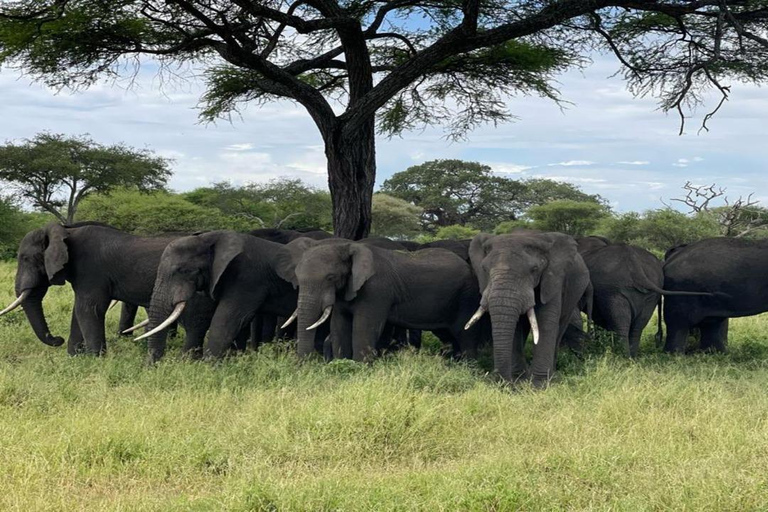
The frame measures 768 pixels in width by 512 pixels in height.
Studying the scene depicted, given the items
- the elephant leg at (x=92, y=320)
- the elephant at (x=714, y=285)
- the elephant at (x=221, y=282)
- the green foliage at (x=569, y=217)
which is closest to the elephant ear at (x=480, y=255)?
the elephant at (x=221, y=282)

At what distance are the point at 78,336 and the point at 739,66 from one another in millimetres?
14630

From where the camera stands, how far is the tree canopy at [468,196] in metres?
49.4

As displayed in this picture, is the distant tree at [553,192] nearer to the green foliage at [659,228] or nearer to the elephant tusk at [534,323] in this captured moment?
the green foliage at [659,228]

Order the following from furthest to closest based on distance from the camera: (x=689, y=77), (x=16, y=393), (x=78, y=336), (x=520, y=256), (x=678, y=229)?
1. (x=678, y=229)
2. (x=689, y=77)
3. (x=78, y=336)
4. (x=520, y=256)
5. (x=16, y=393)

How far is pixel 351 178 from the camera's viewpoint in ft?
51.3

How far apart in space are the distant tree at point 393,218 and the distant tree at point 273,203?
2861 mm

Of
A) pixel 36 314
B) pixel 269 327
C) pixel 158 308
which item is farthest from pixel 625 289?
pixel 36 314

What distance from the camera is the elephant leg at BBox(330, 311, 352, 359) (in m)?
8.60

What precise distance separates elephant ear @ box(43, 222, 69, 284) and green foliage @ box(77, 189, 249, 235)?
25.1m

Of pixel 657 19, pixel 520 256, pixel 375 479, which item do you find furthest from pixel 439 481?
A: pixel 657 19

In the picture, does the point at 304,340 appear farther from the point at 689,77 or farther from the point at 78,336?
the point at 689,77

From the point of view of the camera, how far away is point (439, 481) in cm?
468

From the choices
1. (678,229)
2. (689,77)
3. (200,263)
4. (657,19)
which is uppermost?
(657,19)

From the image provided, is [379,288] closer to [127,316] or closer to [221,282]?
[221,282]
